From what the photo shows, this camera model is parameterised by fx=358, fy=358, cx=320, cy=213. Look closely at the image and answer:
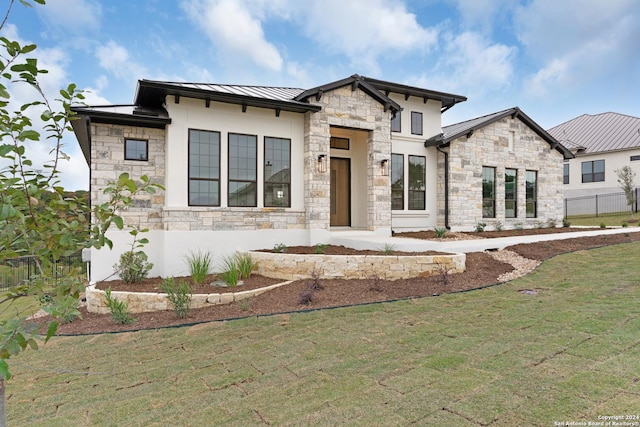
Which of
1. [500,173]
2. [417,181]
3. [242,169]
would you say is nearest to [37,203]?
[242,169]

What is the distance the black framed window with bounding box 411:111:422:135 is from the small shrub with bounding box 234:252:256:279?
24.9 ft

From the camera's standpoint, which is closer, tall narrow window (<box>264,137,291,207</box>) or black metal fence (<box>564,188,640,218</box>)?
tall narrow window (<box>264,137,291,207</box>)

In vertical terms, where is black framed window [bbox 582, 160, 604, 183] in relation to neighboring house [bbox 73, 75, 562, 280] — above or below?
above

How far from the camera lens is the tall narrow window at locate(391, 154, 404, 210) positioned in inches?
484

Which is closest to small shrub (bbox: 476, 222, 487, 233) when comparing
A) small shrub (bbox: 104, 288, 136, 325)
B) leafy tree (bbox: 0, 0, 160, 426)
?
small shrub (bbox: 104, 288, 136, 325)

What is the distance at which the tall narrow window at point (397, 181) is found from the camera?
12.3 metres

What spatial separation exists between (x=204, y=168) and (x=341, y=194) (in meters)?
5.00

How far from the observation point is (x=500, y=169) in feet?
44.5

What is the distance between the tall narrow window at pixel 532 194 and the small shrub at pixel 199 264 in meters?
12.5

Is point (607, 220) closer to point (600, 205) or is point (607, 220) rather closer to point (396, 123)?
point (600, 205)

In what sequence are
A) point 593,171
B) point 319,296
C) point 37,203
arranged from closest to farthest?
point 37,203 → point 319,296 → point 593,171

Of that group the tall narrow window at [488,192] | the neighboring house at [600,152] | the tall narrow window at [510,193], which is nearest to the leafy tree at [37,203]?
the tall narrow window at [488,192]

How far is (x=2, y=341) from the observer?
146 centimetres

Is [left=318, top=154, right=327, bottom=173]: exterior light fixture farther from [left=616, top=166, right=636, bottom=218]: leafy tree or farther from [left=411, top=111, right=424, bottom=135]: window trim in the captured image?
[left=616, top=166, right=636, bottom=218]: leafy tree
